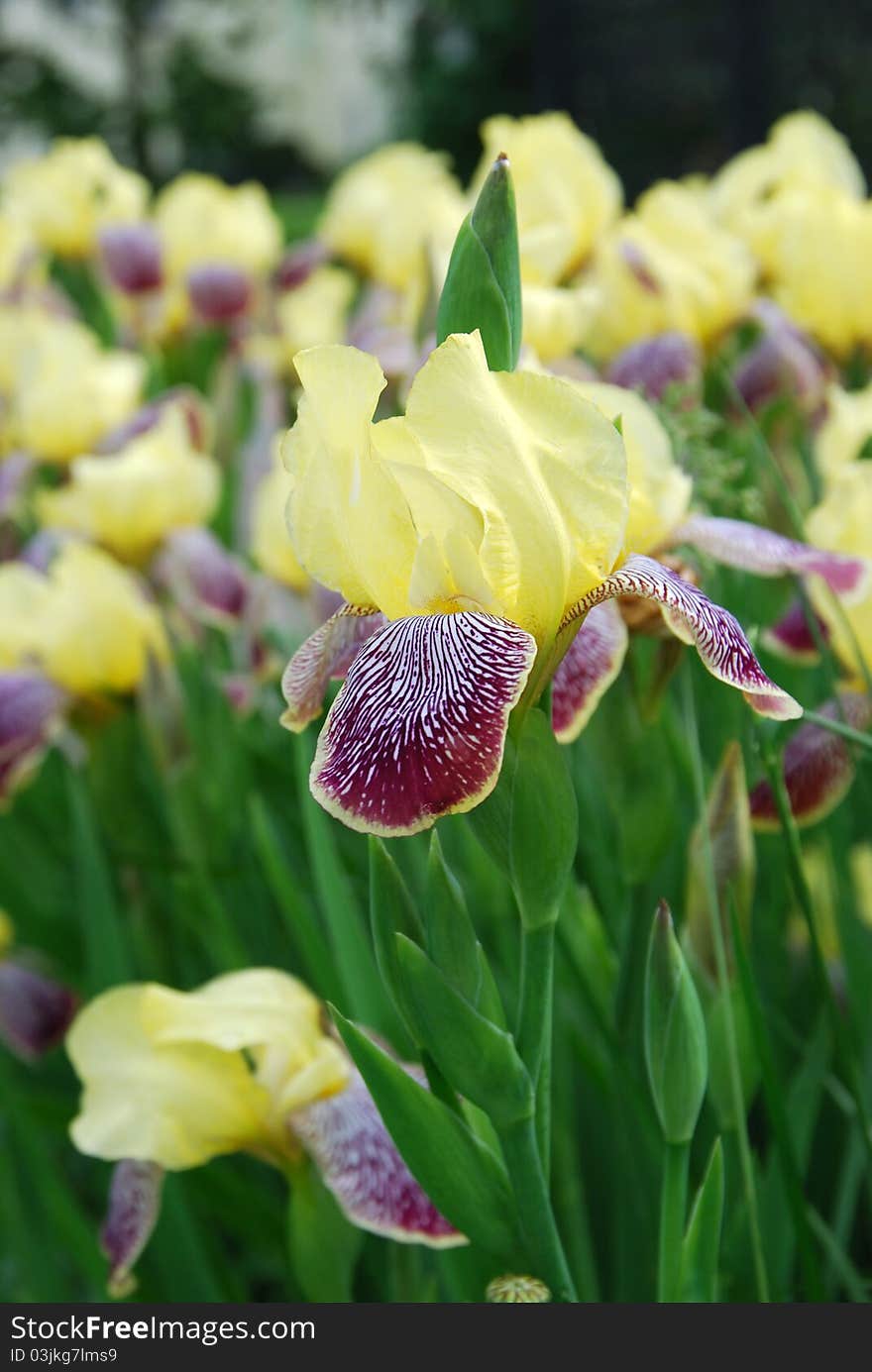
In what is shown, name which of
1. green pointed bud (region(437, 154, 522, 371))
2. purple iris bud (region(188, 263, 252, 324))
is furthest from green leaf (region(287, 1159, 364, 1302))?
purple iris bud (region(188, 263, 252, 324))

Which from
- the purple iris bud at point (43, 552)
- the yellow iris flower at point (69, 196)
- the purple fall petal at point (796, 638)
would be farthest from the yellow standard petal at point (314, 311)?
the purple fall petal at point (796, 638)

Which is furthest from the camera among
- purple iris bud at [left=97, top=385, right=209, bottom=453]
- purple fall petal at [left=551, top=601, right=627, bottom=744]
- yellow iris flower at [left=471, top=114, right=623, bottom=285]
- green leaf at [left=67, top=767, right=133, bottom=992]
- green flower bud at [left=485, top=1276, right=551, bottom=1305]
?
purple iris bud at [left=97, top=385, right=209, bottom=453]

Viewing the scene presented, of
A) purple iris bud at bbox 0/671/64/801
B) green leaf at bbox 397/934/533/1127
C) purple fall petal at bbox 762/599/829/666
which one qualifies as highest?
green leaf at bbox 397/934/533/1127

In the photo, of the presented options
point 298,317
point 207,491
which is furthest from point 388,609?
point 298,317

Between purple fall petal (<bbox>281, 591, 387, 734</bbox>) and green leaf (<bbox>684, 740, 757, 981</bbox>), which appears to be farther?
green leaf (<bbox>684, 740, 757, 981</bbox>)

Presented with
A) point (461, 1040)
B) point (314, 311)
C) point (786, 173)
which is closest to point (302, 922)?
point (461, 1040)

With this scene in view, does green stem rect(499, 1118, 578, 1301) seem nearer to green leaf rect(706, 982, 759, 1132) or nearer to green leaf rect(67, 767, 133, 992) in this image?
green leaf rect(706, 982, 759, 1132)

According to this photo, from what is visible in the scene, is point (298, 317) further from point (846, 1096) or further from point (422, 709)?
point (422, 709)

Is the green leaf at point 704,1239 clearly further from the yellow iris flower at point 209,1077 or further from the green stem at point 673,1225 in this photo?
the yellow iris flower at point 209,1077
